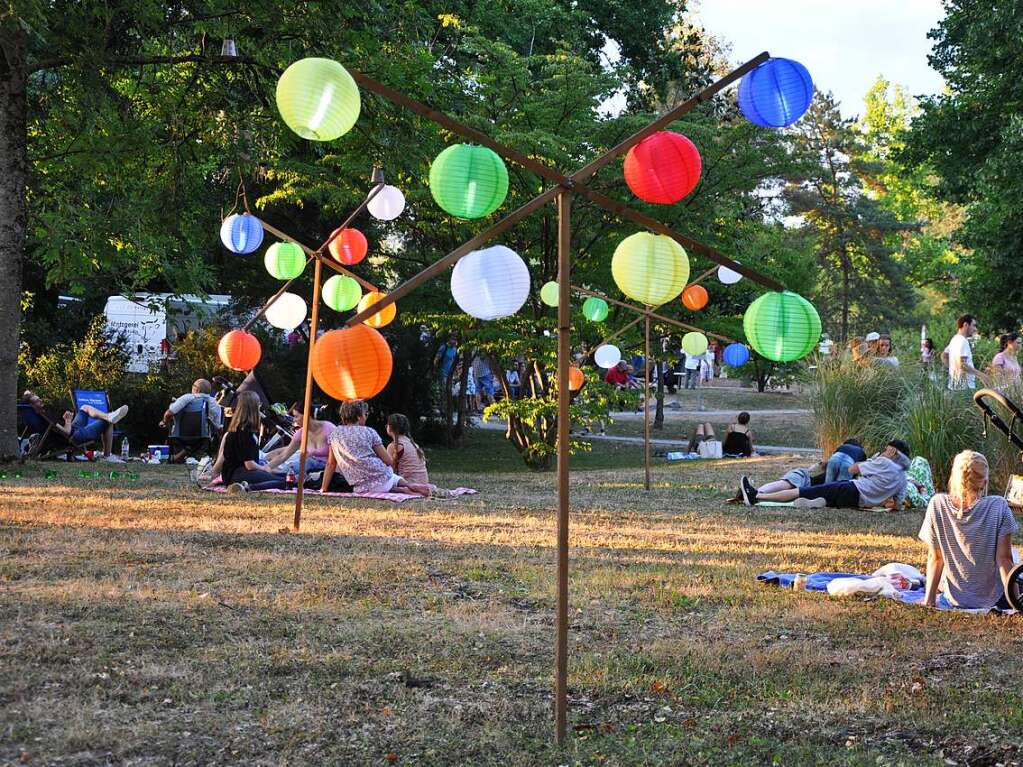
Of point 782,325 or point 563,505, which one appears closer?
point 563,505

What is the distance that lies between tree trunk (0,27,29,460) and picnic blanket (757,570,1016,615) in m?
9.51

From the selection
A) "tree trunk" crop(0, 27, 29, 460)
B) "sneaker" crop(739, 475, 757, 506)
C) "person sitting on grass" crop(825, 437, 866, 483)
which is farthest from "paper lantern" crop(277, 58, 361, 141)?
"tree trunk" crop(0, 27, 29, 460)

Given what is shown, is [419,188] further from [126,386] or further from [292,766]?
[292,766]

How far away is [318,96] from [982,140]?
70.3 feet

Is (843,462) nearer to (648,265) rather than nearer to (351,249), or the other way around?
(351,249)

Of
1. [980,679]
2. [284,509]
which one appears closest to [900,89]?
[284,509]

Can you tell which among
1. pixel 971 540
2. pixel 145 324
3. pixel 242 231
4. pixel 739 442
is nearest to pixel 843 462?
pixel 971 540

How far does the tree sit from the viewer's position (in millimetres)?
20234

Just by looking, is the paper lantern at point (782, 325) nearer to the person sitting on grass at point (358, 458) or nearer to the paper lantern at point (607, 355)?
the person sitting on grass at point (358, 458)

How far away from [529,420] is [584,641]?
12.8 meters

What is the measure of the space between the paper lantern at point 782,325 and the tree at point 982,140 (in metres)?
16.0

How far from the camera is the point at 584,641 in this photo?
541 cm

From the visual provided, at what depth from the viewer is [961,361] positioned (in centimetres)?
1386

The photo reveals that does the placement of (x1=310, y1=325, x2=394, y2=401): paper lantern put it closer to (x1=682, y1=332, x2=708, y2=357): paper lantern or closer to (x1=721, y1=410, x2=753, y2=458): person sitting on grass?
(x1=682, y1=332, x2=708, y2=357): paper lantern
